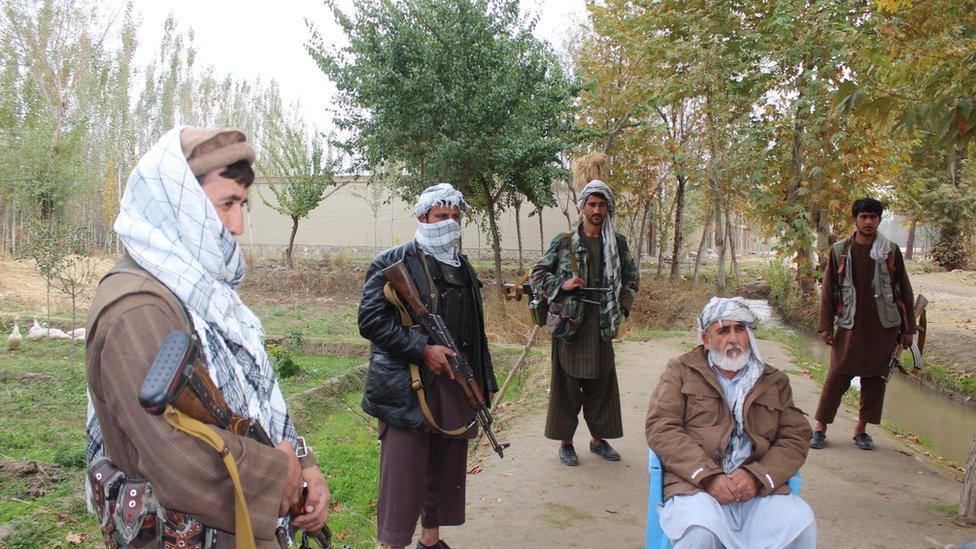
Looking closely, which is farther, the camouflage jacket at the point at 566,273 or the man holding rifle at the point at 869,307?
the man holding rifle at the point at 869,307

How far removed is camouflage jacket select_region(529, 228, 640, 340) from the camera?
4.66m

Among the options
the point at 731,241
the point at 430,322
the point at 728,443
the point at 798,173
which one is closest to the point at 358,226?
the point at 731,241

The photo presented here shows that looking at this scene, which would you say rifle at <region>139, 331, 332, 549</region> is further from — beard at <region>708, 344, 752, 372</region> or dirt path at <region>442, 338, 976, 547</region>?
dirt path at <region>442, 338, 976, 547</region>

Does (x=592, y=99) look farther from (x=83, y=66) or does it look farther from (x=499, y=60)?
(x=83, y=66)

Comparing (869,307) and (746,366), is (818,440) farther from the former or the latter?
(746,366)

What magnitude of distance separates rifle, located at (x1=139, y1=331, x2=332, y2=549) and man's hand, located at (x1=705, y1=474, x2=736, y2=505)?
2006mm

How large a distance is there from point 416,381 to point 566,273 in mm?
1812

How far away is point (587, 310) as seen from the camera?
470 cm

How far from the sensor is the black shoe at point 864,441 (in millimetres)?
5582

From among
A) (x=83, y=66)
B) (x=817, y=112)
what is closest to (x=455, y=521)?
(x=817, y=112)

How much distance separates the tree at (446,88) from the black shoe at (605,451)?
772 cm

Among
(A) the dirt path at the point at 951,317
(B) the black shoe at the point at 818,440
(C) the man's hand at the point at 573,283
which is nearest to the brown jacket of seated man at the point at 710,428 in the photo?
(C) the man's hand at the point at 573,283

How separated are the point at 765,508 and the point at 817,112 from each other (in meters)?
9.30

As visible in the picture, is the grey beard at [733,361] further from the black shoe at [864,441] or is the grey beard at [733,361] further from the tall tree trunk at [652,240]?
the tall tree trunk at [652,240]
